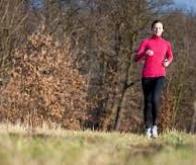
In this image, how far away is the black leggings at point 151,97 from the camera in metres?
11.6

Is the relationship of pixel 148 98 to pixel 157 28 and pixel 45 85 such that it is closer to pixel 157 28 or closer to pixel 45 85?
pixel 157 28

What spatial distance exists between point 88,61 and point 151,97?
2949 cm

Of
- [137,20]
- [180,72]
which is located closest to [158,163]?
[137,20]

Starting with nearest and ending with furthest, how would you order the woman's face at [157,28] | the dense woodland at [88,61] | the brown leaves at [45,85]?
the woman's face at [157,28] < the brown leaves at [45,85] < the dense woodland at [88,61]

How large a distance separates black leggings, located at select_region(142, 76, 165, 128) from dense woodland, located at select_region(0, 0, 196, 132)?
58.0ft

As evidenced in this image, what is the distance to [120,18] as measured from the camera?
39.0 metres

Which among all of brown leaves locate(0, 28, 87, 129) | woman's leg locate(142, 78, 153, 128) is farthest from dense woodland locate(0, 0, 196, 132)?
woman's leg locate(142, 78, 153, 128)

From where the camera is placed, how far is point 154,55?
38.4ft

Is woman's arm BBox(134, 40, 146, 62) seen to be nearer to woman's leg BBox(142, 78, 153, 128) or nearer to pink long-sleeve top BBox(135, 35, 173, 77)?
pink long-sleeve top BBox(135, 35, 173, 77)

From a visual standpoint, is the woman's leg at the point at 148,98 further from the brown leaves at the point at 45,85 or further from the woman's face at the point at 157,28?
the brown leaves at the point at 45,85

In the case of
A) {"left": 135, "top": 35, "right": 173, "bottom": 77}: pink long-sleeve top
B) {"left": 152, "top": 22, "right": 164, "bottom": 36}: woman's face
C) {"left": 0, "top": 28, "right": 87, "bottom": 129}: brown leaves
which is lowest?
{"left": 0, "top": 28, "right": 87, "bottom": 129}: brown leaves

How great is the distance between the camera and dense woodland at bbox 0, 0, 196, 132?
104ft

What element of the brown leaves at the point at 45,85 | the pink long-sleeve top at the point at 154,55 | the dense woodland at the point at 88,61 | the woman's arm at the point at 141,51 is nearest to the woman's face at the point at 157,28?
the pink long-sleeve top at the point at 154,55

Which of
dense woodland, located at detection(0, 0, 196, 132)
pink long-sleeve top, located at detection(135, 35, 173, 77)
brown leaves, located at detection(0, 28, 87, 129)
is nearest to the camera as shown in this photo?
pink long-sleeve top, located at detection(135, 35, 173, 77)
